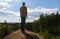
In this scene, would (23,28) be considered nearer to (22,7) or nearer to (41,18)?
(22,7)

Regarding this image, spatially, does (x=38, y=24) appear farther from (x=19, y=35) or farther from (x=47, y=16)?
(x=19, y=35)

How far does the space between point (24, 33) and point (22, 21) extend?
4.07 ft

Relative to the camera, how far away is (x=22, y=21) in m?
16.0

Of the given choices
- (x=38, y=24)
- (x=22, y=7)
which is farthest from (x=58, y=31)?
(x=22, y=7)

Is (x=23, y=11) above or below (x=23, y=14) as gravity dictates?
above

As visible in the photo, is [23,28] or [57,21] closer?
[23,28]

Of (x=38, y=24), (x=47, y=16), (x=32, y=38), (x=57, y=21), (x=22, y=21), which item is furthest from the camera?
(x=57, y=21)

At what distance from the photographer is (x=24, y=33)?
15078mm

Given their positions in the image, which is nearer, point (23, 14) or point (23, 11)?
point (23, 14)

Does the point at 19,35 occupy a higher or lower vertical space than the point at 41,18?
higher

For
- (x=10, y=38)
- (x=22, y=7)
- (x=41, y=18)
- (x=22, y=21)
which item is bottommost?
(x=41, y=18)

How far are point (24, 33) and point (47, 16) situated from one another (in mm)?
79329

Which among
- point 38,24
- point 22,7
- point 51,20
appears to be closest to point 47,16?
point 51,20

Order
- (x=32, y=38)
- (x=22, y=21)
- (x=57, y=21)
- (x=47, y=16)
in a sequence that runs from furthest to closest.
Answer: (x=57, y=21) → (x=47, y=16) → (x=22, y=21) → (x=32, y=38)
